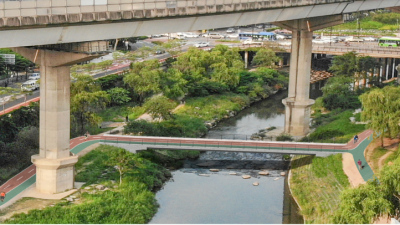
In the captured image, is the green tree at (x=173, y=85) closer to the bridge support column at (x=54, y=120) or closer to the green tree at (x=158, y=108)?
the green tree at (x=158, y=108)

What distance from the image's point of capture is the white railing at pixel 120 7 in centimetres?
3691

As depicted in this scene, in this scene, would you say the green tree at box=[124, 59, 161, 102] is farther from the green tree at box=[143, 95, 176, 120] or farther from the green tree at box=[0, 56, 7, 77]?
the green tree at box=[0, 56, 7, 77]

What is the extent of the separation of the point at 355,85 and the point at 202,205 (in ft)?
141

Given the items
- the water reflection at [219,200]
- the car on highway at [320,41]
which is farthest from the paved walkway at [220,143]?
the car on highway at [320,41]

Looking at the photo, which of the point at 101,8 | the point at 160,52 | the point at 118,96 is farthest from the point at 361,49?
the point at 101,8

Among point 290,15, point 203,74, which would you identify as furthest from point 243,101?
point 290,15

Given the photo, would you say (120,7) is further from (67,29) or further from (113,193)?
(113,193)

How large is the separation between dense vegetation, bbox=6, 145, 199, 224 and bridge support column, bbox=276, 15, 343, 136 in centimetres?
1221

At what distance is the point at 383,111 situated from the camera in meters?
51.5

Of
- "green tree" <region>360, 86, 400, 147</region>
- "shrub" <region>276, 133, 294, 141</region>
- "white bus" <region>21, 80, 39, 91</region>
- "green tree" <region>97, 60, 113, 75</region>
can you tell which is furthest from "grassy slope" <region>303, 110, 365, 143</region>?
"white bus" <region>21, 80, 39, 91</region>

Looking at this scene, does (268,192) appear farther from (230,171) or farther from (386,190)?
(386,190)

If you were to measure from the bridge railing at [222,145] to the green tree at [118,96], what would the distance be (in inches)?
721

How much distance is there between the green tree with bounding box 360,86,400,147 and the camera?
50.7 meters

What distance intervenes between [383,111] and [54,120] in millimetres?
22475
